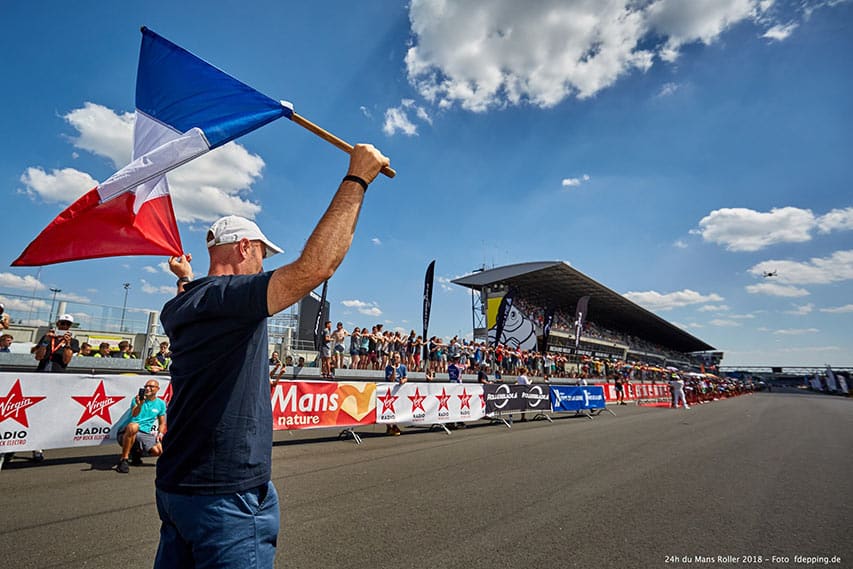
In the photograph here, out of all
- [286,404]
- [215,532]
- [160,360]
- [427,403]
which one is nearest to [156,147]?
[215,532]

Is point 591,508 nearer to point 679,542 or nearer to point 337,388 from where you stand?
point 679,542

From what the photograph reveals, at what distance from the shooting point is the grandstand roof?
42375mm

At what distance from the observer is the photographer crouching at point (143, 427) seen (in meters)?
6.67

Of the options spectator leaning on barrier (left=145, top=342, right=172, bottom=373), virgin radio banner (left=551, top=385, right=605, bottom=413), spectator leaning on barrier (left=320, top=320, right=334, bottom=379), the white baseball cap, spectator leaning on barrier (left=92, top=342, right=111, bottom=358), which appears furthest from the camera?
virgin radio banner (left=551, top=385, right=605, bottom=413)

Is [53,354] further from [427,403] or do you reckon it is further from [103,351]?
[427,403]

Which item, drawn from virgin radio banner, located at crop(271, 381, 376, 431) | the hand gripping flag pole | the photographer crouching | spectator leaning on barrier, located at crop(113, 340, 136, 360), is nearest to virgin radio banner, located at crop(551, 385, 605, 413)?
virgin radio banner, located at crop(271, 381, 376, 431)

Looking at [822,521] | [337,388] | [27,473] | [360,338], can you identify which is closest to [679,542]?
[822,521]

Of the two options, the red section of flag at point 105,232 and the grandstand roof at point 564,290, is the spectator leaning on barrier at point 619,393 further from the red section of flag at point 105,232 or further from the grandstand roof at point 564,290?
the red section of flag at point 105,232

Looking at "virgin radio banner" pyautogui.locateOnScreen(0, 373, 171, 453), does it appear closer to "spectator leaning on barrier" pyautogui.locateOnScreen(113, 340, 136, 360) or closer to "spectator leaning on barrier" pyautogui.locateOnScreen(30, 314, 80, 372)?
"spectator leaning on barrier" pyautogui.locateOnScreen(30, 314, 80, 372)

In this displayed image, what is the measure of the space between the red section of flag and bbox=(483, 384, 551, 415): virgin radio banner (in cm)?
1096

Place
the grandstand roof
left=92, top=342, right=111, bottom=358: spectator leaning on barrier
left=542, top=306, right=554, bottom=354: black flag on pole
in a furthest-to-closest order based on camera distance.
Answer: the grandstand roof < left=542, top=306, right=554, bottom=354: black flag on pole < left=92, top=342, right=111, bottom=358: spectator leaning on barrier

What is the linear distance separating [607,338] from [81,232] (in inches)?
2555

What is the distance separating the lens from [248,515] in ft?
4.80

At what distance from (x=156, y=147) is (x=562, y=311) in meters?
54.2
